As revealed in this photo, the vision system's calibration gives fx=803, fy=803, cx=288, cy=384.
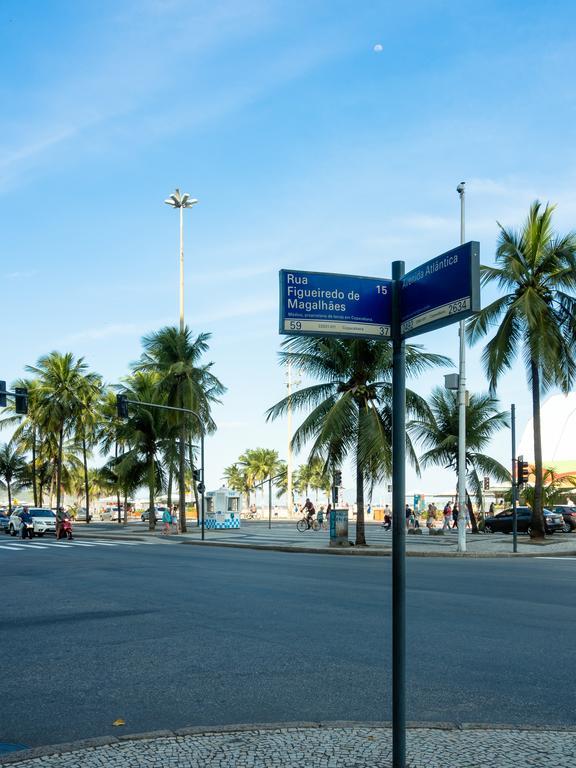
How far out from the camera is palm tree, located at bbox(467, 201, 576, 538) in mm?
30125

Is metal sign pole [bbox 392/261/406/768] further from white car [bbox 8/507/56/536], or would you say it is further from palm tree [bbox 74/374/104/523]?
palm tree [bbox 74/374/104/523]

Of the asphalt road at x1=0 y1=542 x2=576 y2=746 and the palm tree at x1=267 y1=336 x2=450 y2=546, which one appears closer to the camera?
the asphalt road at x1=0 y1=542 x2=576 y2=746

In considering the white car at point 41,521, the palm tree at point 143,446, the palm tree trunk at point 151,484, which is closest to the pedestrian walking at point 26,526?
the white car at point 41,521

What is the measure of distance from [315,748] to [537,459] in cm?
2796

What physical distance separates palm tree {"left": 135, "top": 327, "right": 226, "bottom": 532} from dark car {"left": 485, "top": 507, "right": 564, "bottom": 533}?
54.9 ft

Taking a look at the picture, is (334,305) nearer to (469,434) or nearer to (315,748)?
(315,748)

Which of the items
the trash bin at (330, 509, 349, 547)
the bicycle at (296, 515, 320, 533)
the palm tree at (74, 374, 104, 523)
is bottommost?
the bicycle at (296, 515, 320, 533)

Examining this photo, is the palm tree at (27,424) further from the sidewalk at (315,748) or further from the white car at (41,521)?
the sidewalk at (315,748)

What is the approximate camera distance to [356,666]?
793 centimetres

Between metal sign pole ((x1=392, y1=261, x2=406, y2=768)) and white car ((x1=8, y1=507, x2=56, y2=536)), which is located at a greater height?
metal sign pole ((x1=392, y1=261, x2=406, y2=768))

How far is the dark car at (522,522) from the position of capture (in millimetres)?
41125

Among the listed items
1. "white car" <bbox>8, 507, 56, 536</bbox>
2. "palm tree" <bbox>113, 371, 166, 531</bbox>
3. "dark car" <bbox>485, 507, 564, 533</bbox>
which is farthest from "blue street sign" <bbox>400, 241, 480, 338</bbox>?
"palm tree" <bbox>113, 371, 166, 531</bbox>

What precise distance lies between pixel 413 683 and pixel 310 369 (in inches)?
953

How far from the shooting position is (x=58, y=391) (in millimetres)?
62875
